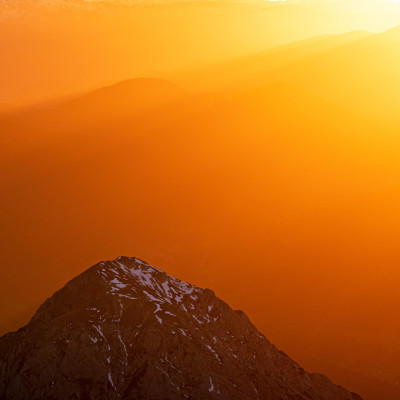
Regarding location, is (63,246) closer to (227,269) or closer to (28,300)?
(28,300)

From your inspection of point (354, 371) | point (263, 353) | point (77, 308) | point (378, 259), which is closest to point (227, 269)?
point (378, 259)

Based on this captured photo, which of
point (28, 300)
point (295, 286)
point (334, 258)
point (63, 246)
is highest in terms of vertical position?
point (334, 258)

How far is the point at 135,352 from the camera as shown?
7894 cm

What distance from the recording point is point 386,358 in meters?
136

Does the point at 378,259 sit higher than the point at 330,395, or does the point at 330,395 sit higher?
the point at 378,259

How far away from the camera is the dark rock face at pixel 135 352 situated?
250 ft

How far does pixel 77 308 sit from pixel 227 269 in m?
98.4

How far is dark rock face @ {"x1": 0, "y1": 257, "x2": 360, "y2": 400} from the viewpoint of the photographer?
7631 cm

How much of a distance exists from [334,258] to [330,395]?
89378 mm

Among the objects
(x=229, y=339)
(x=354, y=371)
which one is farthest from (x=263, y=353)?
(x=354, y=371)

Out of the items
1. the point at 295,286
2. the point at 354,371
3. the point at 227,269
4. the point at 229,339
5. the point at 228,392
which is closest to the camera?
the point at 228,392

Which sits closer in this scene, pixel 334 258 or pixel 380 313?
pixel 380 313

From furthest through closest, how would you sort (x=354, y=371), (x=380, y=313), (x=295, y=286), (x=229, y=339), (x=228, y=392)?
1. (x=295, y=286)
2. (x=380, y=313)
3. (x=354, y=371)
4. (x=229, y=339)
5. (x=228, y=392)

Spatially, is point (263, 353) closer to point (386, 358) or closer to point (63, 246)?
point (386, 358)
